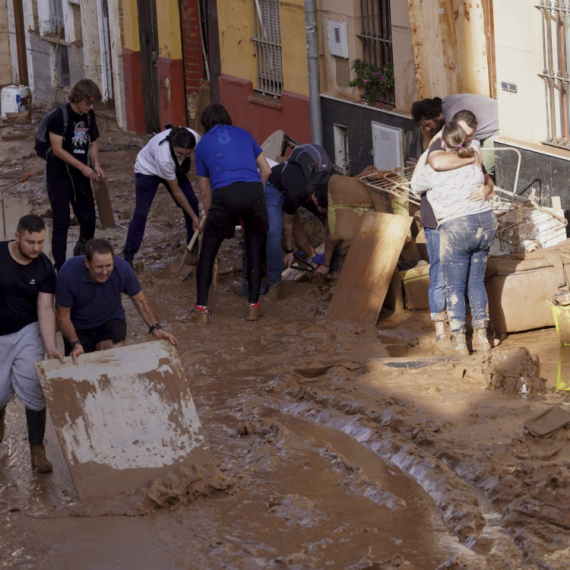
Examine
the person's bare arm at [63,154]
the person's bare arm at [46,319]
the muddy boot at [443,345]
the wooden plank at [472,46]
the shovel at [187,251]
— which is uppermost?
the wooden plank at [472,46]

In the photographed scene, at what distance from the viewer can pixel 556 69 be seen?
8.46 m

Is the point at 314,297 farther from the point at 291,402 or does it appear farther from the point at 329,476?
the point at 329,476

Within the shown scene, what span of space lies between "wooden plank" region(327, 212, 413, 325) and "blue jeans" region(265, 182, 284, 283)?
92 centimetres

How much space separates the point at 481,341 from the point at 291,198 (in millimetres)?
2495

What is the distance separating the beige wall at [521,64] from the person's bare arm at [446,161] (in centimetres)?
223

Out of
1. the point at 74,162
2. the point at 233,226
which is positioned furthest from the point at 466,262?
the point at 74,162

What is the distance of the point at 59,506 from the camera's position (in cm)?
527

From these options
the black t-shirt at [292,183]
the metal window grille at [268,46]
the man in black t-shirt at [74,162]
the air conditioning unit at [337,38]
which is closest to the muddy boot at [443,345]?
the black t-shirt at [292,183]

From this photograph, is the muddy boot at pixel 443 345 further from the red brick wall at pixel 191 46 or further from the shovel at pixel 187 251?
the red brick wall at pixel 191 46

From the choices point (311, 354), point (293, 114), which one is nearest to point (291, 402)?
point (311, 354)

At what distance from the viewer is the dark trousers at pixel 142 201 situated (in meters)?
9.67

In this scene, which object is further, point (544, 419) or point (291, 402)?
point (291, 402)

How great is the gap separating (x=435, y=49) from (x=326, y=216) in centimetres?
214

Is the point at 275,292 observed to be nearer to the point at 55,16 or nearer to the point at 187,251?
the point at 187,251
